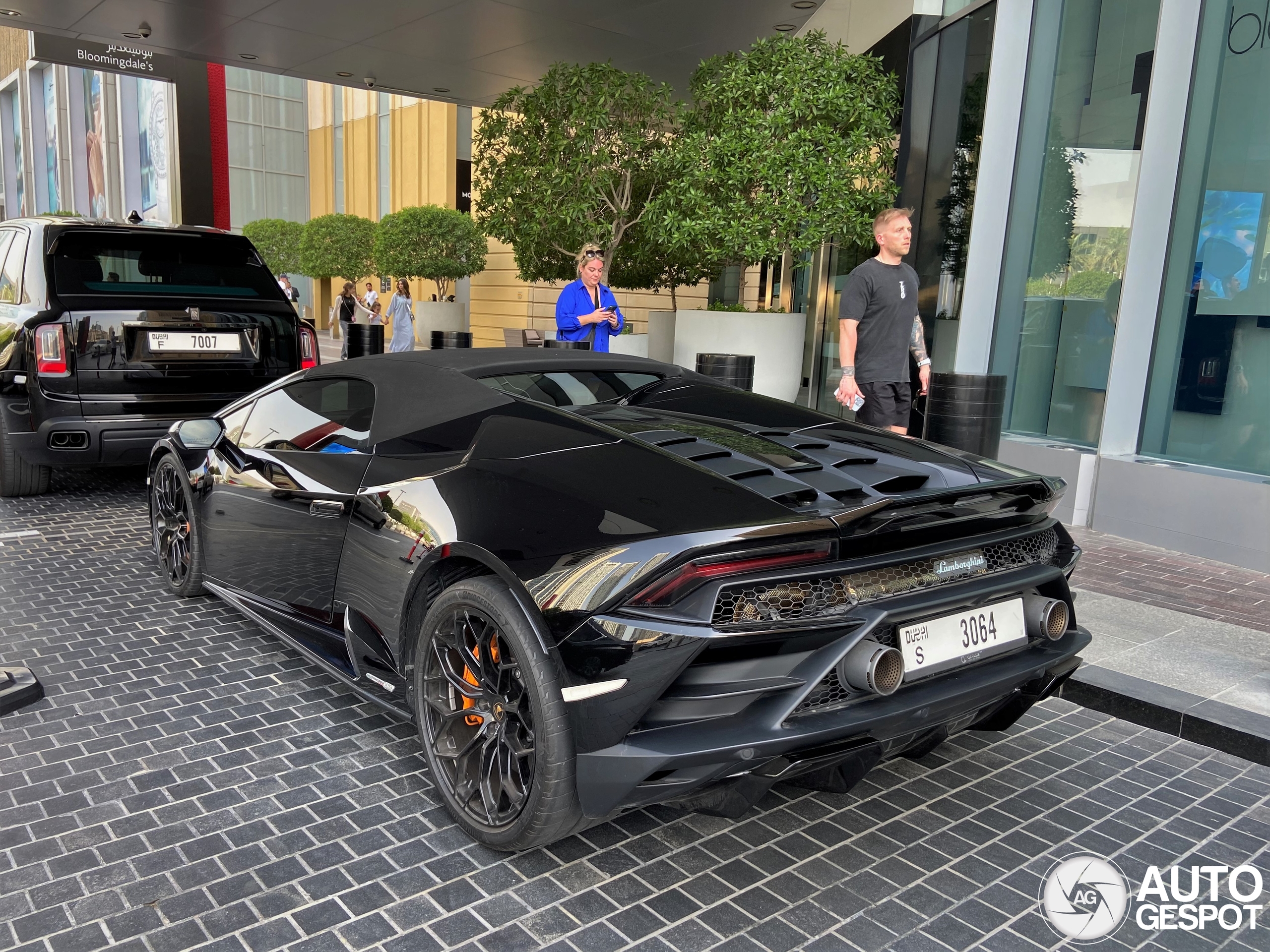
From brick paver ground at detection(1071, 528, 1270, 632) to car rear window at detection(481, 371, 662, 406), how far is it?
325 cm

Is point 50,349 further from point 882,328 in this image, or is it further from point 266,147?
point 266,147

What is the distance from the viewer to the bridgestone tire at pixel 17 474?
6.47 metres

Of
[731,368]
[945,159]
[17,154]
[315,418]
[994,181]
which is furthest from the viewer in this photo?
[17,154]

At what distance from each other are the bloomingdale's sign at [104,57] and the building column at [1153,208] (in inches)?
552

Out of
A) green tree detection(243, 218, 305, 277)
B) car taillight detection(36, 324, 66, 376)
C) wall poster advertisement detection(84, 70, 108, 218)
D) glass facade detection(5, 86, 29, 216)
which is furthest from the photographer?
glass facade detection(5, 86, 29, 216)

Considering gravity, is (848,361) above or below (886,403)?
above

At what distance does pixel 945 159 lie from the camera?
9.36 m

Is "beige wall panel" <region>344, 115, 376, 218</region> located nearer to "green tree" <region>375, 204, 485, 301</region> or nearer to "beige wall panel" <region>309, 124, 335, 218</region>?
"beige wall panel" <region>309, 124, 335, 218</region>

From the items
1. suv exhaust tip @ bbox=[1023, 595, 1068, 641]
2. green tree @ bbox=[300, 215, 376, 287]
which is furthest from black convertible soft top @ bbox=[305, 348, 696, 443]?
green tree @ bbox=[300, 215, 376, 287]

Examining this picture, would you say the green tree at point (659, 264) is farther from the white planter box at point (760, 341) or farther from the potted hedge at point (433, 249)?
the potted hedge at point (433, 249)

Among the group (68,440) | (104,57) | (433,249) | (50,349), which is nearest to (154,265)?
(50,349)

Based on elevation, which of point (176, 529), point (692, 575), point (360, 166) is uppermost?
point (360, 166)

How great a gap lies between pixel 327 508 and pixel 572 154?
888 centimetres

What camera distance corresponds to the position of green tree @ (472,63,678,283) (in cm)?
1112
